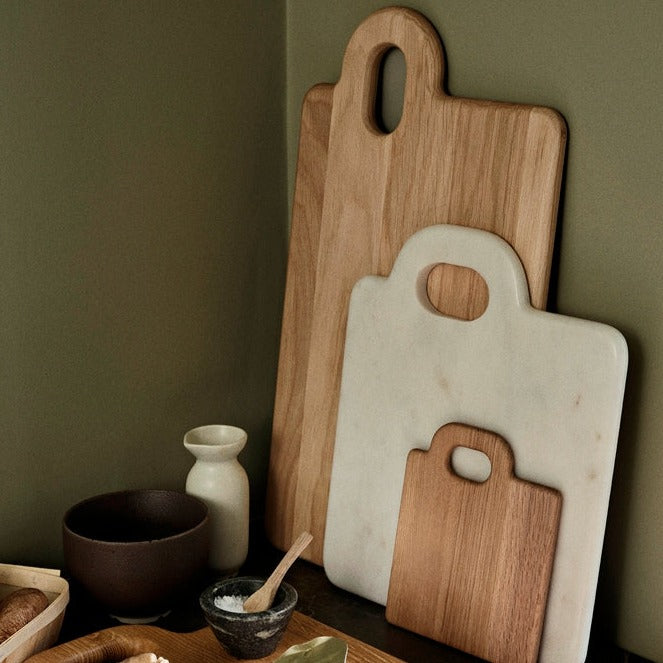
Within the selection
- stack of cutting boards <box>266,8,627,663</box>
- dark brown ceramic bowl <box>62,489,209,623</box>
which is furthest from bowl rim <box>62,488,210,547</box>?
stack of cutting boards <box>266,8,627,663</box>

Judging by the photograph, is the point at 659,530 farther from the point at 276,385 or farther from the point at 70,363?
the point at 70,363

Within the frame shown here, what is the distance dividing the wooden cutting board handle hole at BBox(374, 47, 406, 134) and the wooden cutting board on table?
16 mm

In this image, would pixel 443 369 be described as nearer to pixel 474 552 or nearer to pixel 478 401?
pixel 478 401

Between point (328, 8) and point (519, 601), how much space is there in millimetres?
700

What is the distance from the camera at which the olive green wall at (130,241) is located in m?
1.09

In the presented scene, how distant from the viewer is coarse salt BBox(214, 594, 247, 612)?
1.04 metres

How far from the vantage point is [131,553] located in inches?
41.5

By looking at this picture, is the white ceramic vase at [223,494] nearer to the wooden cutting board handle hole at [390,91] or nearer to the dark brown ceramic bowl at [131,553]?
the dark brown ceramic bowl at [131,553]

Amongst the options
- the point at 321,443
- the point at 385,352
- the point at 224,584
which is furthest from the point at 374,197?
the point at 224,584

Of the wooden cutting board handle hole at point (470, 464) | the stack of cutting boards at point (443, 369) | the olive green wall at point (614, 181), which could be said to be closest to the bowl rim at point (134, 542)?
the stack of cutting boards at point (443, 369)

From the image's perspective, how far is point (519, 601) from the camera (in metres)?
1.01

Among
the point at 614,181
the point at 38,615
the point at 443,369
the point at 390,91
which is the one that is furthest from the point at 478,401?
the point at 38,615

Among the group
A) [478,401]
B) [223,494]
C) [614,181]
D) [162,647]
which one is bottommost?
[162,647]

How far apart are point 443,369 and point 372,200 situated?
0.21m
